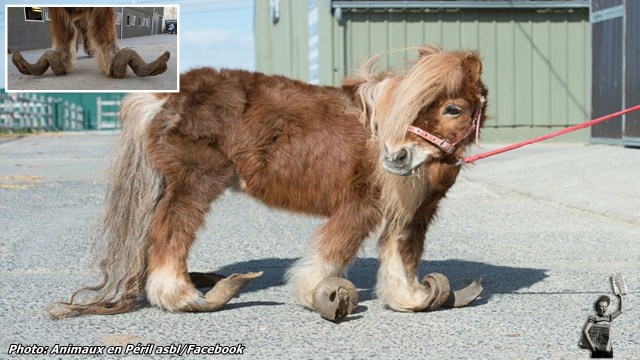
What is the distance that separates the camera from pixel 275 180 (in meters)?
5.98

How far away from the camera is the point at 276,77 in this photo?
20.5 ft

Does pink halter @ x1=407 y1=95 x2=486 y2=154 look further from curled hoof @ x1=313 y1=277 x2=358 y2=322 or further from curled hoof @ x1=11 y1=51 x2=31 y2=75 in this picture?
curled hoof @ x1=11 y1=51 x2=31 y2=75

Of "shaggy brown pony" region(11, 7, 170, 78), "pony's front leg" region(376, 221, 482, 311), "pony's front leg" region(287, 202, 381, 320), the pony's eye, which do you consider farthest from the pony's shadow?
"shaggy brown pony" region(11, 7, 170, 78)

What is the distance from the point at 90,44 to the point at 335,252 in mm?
1786

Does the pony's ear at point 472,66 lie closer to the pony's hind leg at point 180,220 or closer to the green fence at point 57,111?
the pony's hind leg at point 180,220

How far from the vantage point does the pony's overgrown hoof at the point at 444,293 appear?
5.98 m

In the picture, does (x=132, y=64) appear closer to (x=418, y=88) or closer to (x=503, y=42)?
(x=418, y=88)

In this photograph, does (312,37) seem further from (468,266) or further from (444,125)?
(444,125)

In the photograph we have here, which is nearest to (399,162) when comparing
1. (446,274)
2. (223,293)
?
(223,293)

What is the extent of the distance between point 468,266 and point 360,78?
2315 mm

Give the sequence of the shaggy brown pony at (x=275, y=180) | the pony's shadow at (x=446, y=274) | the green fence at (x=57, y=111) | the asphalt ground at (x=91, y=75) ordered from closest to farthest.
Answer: the asphalt ground at (x=91, y=75)
the shaggy brown pony at (x=275, y=180)
the pony's shadow at (x=446, y=274)
the green fence at (x=57, y=111)

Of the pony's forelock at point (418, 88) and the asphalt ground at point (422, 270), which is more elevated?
the pony's forelock at point (418, 88)

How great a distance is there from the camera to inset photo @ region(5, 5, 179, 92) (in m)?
4.93

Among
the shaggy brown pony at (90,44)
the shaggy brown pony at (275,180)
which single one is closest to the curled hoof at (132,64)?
the shaggy brown pony at (90,44)
